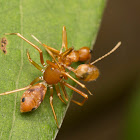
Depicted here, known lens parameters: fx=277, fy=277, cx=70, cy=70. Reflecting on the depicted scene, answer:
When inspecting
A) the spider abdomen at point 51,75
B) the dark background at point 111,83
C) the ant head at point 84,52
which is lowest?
the dark background at point 111,83

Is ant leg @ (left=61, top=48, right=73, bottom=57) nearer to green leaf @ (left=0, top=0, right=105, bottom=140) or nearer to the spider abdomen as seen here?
green leaf @ (left=0, top=0, right=105, bottom=140)

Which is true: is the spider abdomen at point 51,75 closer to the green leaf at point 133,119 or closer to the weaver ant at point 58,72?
the weaver ant at point 58,72

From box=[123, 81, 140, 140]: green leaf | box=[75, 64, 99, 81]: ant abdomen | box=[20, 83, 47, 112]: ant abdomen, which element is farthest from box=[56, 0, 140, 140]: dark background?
box=[20, 83, 47, 112]: ant abdomen

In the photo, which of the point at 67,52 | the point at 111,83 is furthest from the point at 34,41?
the point at 111,83

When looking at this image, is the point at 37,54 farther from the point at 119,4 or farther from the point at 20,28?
the point at 119,4

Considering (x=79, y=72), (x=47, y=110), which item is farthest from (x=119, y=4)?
(x=47, y=110)

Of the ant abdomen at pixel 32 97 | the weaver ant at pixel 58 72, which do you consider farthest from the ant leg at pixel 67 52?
the ant abdomen at pixel 32 97
